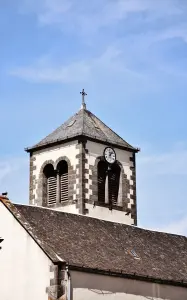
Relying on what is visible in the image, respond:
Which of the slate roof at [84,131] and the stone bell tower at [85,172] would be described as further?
the slate roof at [84,131]

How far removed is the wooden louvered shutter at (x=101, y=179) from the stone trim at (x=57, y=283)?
10447 millimetres

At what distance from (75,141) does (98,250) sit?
27.5ft

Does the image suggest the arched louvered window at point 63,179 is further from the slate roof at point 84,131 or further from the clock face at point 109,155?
the clock face at point 109,155

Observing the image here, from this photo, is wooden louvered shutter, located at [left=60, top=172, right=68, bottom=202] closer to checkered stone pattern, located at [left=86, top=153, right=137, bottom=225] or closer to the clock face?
checkered stone pattern, located at [left=86, top=153, right=137, bottom=225]

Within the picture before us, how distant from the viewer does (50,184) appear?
1681 inches

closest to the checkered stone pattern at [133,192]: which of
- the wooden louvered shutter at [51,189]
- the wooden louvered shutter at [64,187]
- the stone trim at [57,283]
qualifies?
the wooden louvered shutter at [64,187]

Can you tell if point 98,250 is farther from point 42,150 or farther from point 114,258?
point 42,150

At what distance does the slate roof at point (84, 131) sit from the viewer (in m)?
42.7

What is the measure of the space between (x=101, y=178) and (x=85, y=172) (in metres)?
1.24

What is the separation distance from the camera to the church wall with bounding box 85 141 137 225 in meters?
41.4

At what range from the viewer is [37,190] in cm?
4309

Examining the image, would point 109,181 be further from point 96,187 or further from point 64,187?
point 64,187

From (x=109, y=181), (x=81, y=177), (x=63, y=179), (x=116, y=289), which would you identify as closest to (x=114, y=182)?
(x=109, y=181)

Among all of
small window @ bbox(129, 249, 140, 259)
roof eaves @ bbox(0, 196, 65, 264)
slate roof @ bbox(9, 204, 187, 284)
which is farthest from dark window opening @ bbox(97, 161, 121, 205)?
roof eaves @ bbox(0, 196, 65, 264)
